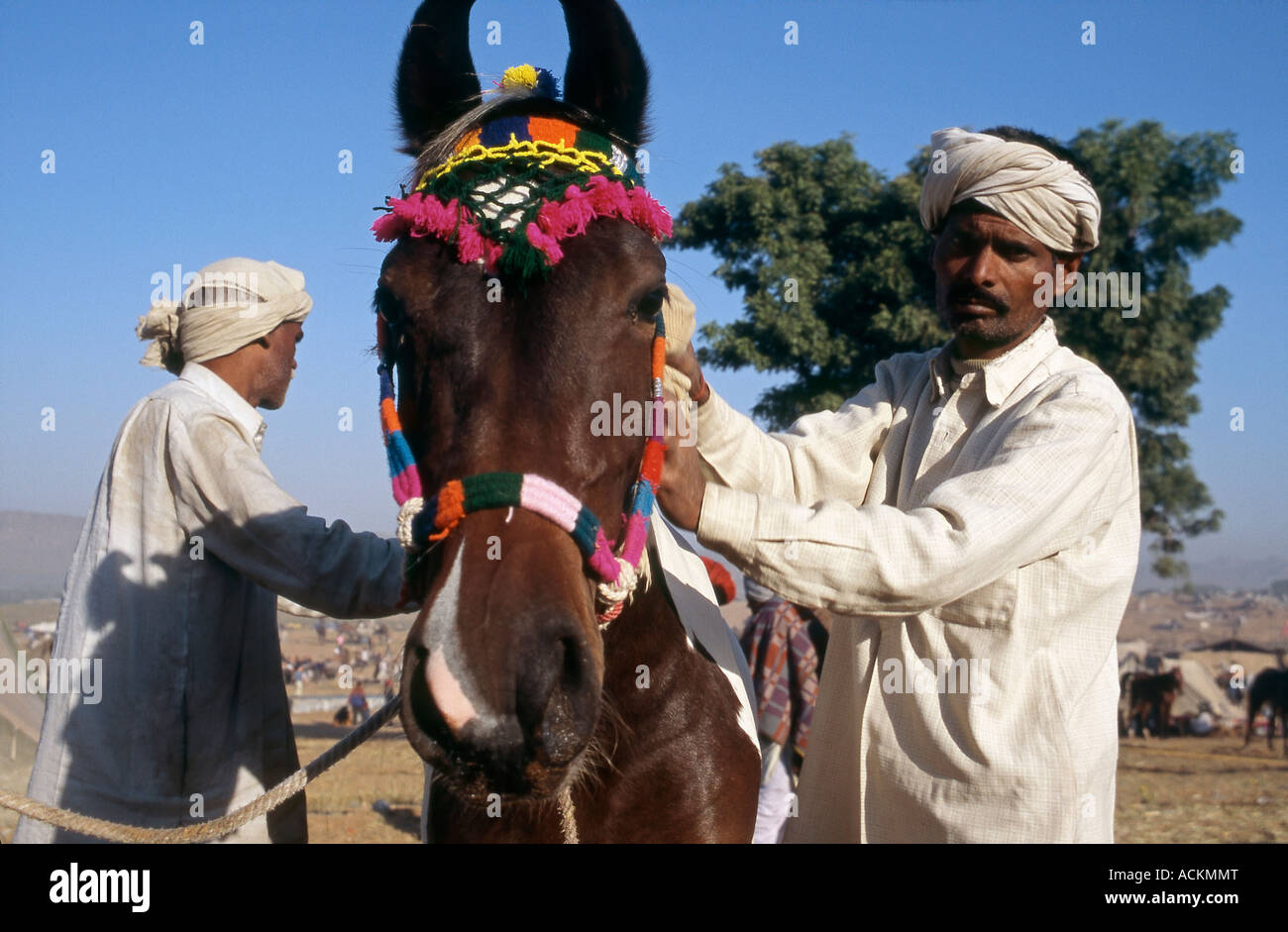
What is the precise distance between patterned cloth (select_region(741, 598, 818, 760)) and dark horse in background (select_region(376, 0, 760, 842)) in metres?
3.69

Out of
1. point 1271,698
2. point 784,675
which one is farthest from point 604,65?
point 1271,698

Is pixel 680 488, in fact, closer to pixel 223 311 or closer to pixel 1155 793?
pixel 223 311

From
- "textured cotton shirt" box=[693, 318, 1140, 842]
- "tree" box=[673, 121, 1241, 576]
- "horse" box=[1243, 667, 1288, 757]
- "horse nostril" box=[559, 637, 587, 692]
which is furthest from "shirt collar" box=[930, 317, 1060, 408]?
"horse" box=[1243, 667, 1288, 757]

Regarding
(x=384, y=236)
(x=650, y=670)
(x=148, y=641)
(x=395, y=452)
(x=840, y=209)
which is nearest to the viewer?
(x=395, y=452)

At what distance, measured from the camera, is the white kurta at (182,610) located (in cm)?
281

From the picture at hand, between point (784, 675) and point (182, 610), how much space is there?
4300mm

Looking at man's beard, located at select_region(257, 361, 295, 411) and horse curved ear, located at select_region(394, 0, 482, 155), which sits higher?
horse curved ear, located at select_region(394, 0, 482, 155)

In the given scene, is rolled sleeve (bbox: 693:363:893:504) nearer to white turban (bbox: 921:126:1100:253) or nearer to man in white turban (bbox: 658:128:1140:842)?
man in white turban (bbox: 658:128:1140:842)

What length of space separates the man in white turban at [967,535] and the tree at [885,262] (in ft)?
34.3

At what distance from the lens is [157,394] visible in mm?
3051

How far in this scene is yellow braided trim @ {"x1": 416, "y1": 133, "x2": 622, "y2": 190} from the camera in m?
2.15
